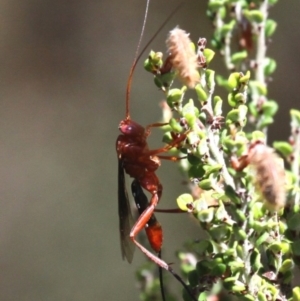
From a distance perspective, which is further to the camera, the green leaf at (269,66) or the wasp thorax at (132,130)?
the wasp thorax at (132,130)

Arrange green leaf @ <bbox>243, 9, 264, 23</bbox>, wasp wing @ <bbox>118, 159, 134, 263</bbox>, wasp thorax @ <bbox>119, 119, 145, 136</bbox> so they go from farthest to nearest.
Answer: wasp wing @ <bbox>118, 159, 134, 263</bbox> < wasp thorax @ <bbox>119, 119, 145, 136</bbox> < green leaf @ <bbox>243, 9, 264, 23</bbox>

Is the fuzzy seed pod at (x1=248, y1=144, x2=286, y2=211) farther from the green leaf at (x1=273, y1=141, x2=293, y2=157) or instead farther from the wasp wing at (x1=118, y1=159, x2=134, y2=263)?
the wasp wing at (x1=118, y1=159, x2=134, y2=263)

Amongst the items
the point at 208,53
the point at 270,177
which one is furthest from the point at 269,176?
the point at 208,53

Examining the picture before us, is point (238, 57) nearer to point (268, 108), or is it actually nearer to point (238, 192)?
point (268, 108)

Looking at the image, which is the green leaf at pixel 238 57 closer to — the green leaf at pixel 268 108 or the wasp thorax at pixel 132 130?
the green leaf at pixel 268 108

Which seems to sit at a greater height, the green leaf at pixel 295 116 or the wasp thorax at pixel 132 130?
the green leaf at pixel 295 116

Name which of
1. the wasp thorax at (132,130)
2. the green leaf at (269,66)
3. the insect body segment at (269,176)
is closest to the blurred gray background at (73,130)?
the wasp thorax at (132,130)

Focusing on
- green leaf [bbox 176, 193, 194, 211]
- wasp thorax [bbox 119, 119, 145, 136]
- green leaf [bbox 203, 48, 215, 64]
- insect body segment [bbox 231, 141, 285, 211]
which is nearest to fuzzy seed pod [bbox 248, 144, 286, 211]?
insect body segment [bbox 231, 141, 285, 211]
